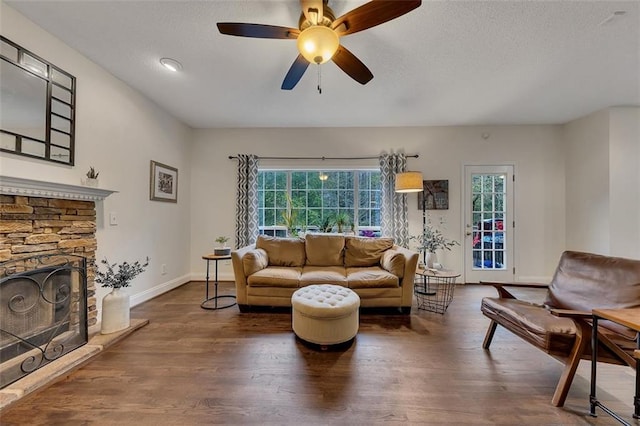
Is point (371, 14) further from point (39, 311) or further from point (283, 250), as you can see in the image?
point (39, 311)

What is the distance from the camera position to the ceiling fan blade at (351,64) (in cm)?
192

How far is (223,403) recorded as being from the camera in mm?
1577

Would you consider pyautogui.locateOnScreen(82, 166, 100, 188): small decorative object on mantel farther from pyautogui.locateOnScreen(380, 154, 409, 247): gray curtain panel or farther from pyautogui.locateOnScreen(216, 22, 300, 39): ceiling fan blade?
pyautogui.locateOnScreen(380, 154, 409, 247): gray curtain panel

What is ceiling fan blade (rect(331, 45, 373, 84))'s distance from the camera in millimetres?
1918

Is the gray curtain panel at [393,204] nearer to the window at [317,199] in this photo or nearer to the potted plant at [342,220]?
the window at [317,199]

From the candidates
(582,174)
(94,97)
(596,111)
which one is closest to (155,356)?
(94,97)

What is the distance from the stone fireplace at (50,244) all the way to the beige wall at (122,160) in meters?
0.20

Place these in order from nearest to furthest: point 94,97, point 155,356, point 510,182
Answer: point 155,356, point 94,97, point 510,182

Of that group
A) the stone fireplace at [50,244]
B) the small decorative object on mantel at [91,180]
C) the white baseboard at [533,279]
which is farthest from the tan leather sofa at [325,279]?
the white baseboard at [533,279]

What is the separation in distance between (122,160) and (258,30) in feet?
7.87

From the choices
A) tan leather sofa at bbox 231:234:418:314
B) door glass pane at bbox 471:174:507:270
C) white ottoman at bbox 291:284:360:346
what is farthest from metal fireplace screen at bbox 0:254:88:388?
door glass pane at bbox 471:174:507:270

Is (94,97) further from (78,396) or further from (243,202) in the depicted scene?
(78,396)

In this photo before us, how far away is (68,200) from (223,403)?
Result: 88.2 inches

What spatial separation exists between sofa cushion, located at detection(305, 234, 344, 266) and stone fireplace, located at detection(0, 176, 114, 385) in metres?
2.34
